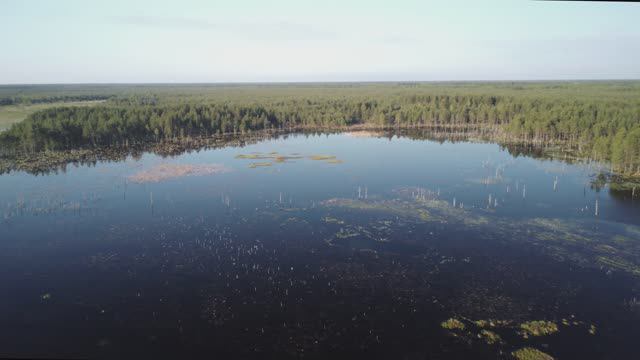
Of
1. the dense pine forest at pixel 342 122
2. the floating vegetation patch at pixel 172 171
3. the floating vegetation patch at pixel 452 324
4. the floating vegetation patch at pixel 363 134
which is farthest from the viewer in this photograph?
the floating vegetation patch at pixel 363 134

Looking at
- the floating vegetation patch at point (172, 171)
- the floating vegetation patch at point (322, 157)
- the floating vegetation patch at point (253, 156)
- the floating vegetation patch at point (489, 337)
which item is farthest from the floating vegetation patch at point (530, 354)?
the floating vegetation patch at point (253, 156)

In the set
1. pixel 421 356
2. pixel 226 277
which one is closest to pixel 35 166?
pixel 226 277

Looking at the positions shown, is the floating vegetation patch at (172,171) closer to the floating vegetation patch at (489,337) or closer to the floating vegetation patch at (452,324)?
the floating vegetation patch at (452,324)

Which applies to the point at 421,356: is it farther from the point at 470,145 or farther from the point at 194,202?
the point at 470,145

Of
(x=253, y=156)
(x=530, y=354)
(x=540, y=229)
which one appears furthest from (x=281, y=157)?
(x=530, y=354)

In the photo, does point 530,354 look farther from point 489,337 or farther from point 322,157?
point 322,157

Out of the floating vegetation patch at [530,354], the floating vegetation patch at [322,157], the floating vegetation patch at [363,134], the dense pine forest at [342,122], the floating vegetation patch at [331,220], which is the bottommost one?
the floating vegetation patch at [530,354]

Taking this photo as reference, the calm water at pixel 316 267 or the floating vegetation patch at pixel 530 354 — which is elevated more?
the calm water at pixel 316 267
